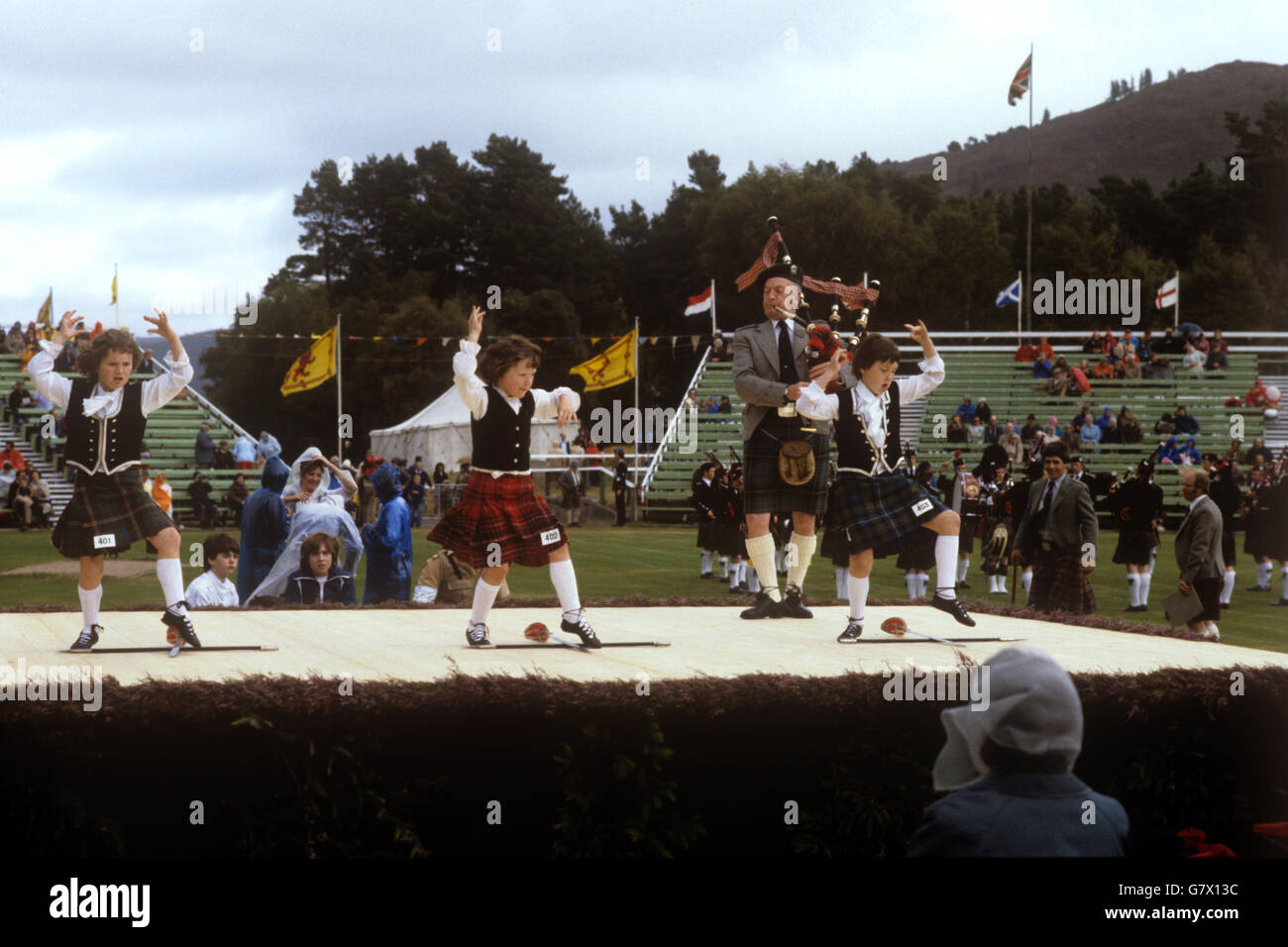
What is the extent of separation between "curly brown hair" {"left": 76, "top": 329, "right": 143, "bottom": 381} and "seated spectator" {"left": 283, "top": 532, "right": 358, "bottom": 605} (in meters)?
3.01

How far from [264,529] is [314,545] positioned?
2.38 ft

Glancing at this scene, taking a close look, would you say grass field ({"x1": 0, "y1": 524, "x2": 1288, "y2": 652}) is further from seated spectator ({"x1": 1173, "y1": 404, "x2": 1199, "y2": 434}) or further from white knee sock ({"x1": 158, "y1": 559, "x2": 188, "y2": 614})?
seated spectator ({"x1": 1173, "y1": 404, "x2": 1199, "y2": 434})

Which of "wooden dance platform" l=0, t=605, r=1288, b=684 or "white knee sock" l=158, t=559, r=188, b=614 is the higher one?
"white knee sock" l=158, t=559, r=188, b=614

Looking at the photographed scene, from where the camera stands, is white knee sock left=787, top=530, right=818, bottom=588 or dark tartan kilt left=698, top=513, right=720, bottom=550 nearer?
white knee sock left=787, top=530, right=818, bottom=588

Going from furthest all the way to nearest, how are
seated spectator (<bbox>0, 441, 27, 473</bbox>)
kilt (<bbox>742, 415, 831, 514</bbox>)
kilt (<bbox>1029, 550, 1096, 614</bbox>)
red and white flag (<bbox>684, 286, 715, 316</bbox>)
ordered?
red and white flag (<bbox>684, 286, 715, 316</bbox>) → seated spectator (<bbox>0, 441, 27, 473</bbox>) → kilt (<bbox>1029, 550, 1096, 614</bbox>) → kilt (<bbox>742, 415, 831, 514</bbox>)

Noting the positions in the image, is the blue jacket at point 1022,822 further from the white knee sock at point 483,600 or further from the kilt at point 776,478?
the kilt at point 776,478

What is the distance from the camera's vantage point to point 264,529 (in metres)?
10.4

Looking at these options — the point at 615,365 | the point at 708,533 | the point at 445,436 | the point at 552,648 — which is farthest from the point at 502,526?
the point at 445,436

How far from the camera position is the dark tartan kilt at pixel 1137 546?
15969 mm

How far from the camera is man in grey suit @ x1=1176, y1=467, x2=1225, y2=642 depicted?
11633 mm

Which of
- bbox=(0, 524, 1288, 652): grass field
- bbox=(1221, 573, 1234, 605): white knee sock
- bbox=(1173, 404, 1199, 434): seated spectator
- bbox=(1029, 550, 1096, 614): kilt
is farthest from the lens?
bbox=(1173, 404, 1199, 434): seated spectator

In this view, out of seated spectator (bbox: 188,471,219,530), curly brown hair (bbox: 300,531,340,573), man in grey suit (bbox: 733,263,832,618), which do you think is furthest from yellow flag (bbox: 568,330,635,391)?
man in grey suit (bbox: 733,263,832,618)

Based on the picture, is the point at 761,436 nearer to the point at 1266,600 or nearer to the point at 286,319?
the point at 1266,600

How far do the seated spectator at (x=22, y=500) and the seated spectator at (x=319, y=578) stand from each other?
2152 cm
